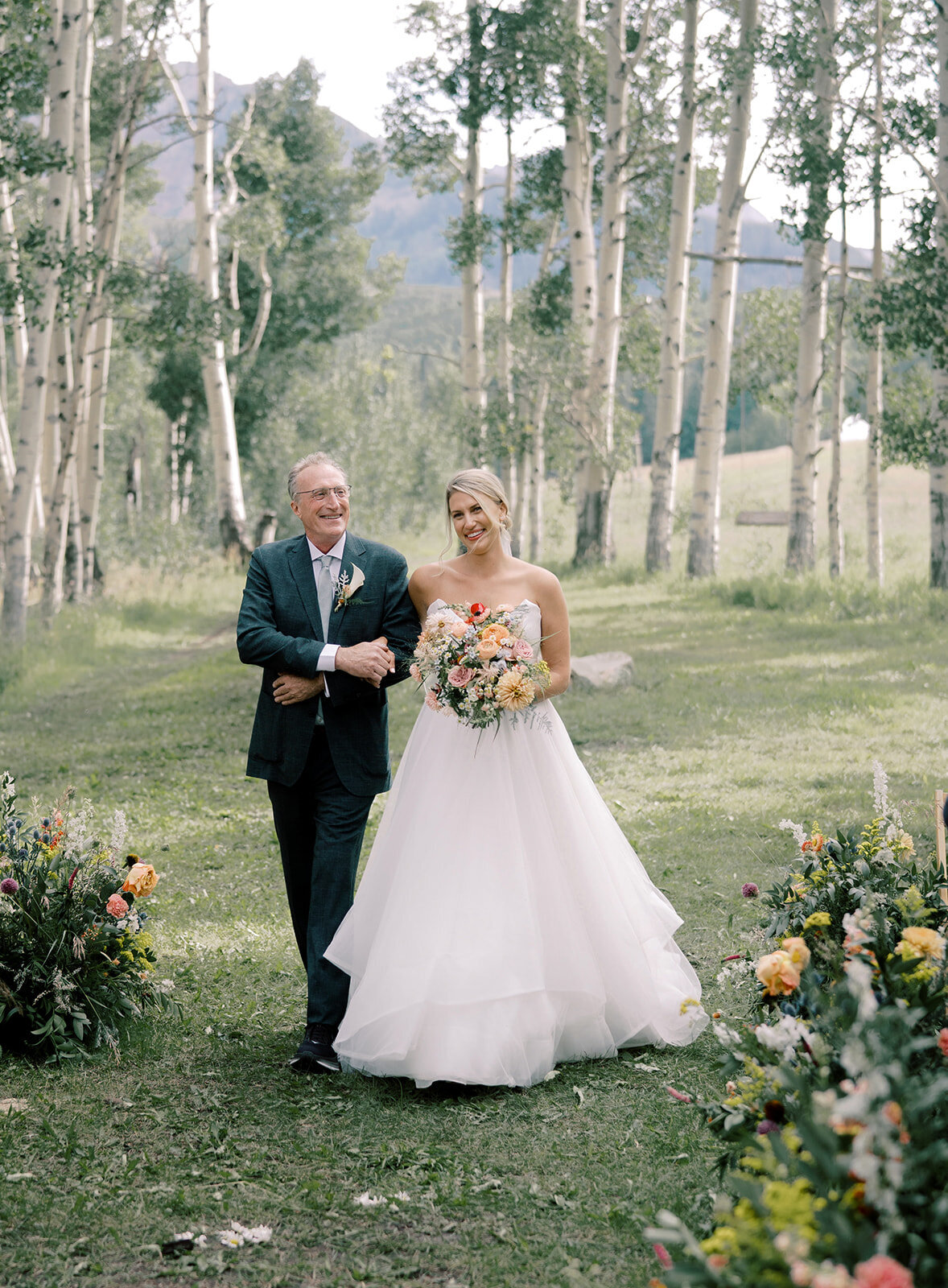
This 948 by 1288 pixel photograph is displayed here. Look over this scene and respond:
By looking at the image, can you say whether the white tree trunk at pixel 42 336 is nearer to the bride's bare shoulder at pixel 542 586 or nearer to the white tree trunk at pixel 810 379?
the bride's bare shoulder at pixel 542 586

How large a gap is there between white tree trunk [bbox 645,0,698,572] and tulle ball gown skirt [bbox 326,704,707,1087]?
61.0 feet

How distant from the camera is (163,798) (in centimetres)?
989

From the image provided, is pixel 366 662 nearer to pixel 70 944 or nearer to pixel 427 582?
pixel 427 582

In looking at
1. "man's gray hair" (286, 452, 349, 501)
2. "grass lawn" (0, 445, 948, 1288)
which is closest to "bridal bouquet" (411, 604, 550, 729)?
"man's gray hair" (286, 452, 349, 501)

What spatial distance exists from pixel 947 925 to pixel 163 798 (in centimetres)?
737

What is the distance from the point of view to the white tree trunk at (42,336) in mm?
14969

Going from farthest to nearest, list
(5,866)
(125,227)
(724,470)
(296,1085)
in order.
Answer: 1. (724,470)
2. (125,227)
3. (5,866)
4. (296,1085)

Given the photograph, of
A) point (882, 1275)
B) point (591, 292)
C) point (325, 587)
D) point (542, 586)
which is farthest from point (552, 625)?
point (591, 292)

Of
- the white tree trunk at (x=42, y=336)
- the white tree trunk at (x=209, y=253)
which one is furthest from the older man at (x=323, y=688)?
the white tree trunk at (x=209, y=253)

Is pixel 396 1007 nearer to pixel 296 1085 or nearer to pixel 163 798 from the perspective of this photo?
pixel 296 1085

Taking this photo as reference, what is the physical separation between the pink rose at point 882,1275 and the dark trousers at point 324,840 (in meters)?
3.20

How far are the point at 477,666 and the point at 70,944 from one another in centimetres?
204

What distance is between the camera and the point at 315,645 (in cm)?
508

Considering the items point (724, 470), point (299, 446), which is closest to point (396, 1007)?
point (299, 446)
